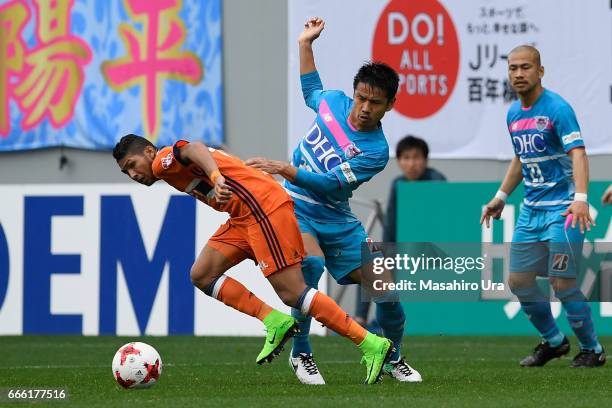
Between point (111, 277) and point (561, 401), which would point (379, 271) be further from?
point (111, 277)

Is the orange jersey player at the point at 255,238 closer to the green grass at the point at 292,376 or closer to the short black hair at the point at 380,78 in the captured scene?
the green grass at the point at 292,376

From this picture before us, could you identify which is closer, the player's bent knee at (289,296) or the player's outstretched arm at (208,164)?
the player's outstretched arm at (208,164)

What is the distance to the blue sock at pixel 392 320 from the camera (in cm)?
798

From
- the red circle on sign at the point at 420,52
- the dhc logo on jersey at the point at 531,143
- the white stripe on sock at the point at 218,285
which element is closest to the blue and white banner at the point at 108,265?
the red circle on sign at the point at 420,52

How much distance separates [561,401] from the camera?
21.7 feet

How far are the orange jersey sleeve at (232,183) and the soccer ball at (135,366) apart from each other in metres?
0.87

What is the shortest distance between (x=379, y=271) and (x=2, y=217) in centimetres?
567

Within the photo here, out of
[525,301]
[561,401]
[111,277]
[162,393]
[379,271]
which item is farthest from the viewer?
[111,277]

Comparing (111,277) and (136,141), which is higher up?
(136,141)

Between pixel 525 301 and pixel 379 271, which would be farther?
Result: pixel 525 301

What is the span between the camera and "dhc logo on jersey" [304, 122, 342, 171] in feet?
25.6

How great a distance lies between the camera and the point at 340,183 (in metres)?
7.65

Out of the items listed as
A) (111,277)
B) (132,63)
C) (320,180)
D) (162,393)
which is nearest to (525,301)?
(320,180)

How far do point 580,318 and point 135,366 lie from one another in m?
3.15
